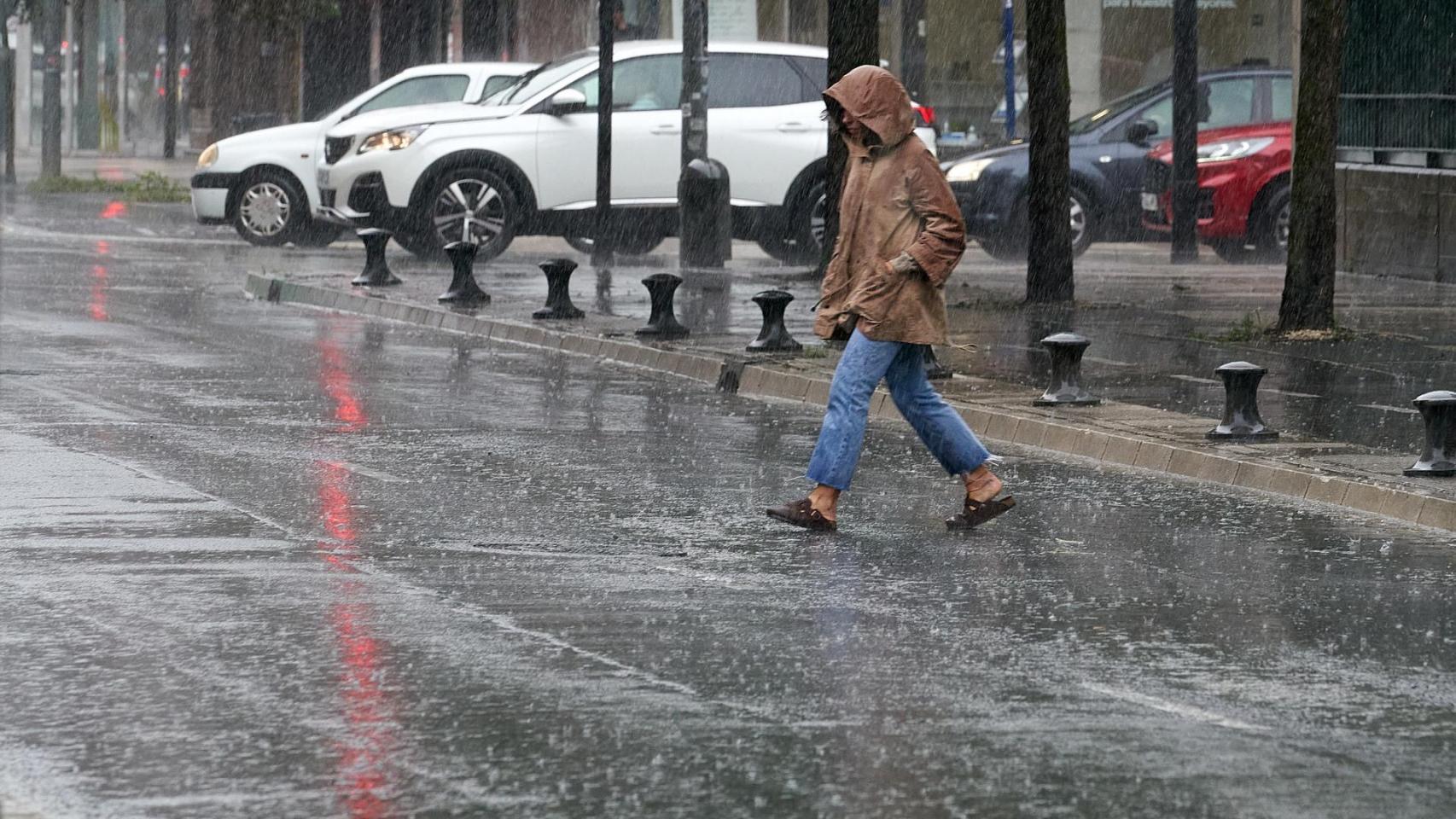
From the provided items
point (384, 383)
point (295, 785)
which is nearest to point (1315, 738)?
point (295, 785)

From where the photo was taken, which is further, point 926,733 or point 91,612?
point 91,612

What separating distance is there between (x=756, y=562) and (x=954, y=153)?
24417 millimetres

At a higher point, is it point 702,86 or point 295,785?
point 702,86

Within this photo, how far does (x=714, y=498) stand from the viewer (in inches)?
416

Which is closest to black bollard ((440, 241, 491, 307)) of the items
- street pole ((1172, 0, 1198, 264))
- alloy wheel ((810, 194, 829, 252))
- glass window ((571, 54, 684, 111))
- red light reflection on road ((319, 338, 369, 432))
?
red light reflection on road ((319, 338, 369, 432))

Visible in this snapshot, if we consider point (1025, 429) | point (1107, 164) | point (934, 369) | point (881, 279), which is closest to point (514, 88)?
point (1107, 164)

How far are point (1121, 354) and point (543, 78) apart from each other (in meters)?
11.2

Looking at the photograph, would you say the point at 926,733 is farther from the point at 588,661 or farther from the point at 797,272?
the point at 797,272

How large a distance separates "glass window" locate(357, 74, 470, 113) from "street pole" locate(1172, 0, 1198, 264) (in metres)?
7.63

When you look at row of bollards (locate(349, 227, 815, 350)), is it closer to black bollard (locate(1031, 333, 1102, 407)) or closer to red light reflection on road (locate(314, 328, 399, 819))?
black bollard (locate(1031, 333, 1102, 407))

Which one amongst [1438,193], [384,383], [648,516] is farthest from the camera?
[1438,193]

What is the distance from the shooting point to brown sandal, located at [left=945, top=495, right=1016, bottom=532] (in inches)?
389

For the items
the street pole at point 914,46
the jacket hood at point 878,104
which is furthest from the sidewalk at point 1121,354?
the street pole at point 914,46

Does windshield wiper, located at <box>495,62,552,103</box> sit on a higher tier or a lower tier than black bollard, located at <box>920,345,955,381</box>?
higher
